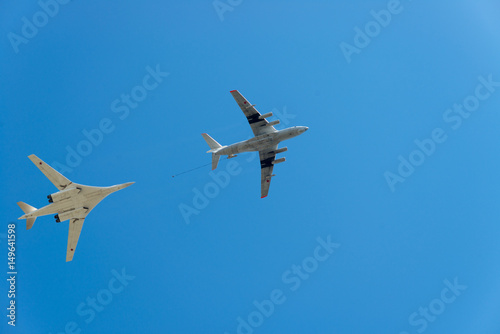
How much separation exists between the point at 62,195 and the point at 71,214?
3183 millimetres

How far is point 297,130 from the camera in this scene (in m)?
51.1

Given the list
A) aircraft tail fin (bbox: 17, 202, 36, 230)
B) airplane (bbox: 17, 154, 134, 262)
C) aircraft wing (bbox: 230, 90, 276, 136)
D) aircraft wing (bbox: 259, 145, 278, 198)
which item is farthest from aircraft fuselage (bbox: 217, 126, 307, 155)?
aircraft tail fin (bbox: 17, 202, 36, 230)

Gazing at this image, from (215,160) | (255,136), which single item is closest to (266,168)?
(255,136)

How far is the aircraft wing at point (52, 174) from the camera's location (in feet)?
151

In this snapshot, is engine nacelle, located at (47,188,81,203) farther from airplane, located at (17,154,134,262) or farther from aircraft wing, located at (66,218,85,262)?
aircraft wing, located at (66,218,85,262)

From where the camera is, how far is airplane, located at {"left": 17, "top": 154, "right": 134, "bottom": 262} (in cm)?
4631

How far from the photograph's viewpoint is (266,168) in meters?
56.9

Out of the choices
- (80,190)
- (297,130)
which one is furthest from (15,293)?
(297,130)

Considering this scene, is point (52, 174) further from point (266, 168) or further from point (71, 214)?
point (266, 168)

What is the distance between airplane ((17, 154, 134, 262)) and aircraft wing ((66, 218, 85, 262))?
767mm

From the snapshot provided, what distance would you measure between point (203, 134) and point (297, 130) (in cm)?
1345

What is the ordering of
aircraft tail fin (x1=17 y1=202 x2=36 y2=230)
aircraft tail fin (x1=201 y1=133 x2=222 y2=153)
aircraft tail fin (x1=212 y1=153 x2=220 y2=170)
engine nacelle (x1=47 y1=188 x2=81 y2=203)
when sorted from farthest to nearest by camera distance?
aircraft tail fin (x1=201 y1=133 x2=222 y2=153), aircraft tail fin (x1=212 y1=153 x2=220 y2=170), aircraft tail fin (x1=17 y1=202 x2=36 y2=230), engine nacelle (x1=47 y1=188 x2=81 y2=203)

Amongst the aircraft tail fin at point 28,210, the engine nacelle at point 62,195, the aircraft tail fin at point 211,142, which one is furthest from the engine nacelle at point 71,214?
the aircraft tail fin at point 211,142

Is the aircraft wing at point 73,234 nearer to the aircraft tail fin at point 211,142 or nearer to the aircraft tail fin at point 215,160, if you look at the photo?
the aircraft tail fin at point 215,160
